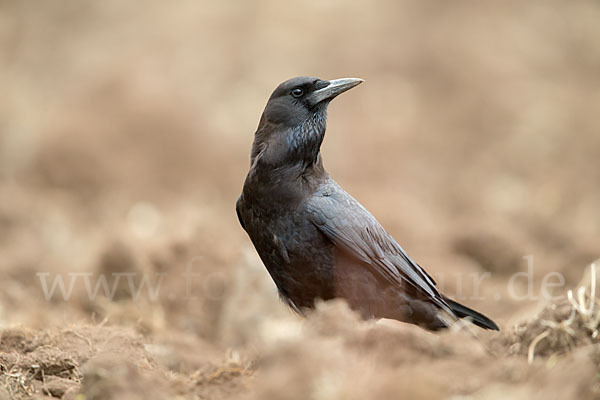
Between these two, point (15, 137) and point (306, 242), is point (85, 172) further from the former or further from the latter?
point (306, 242)

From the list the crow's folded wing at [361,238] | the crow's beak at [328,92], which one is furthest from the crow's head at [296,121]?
the crow's folded wing at [361,238]

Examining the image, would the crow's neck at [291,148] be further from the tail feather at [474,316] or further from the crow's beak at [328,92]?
the tail feather at [474,316]

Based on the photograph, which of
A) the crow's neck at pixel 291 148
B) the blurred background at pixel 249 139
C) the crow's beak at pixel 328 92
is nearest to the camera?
the crow's neck at pixel 291 148

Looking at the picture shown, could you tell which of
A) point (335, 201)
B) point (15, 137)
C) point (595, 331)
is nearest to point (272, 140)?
point (335, 201)

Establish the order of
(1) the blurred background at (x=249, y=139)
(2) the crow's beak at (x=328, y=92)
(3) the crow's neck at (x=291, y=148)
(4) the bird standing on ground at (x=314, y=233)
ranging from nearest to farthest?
1. (4) the bird standing on ground at (x=314, y=233)
2. (3) the crow's neck at (x=291, y=148)
3. (2) the crow's beak at (x=328, y=92)
4. (1) the blurred background at (x=249, y=139)

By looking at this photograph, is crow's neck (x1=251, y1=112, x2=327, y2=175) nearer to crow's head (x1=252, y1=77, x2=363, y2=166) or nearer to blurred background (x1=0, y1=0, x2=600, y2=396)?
crow's head (x1=252, y1=77, x2=363, y2=166)

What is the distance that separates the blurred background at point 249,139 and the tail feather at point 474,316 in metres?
2.09

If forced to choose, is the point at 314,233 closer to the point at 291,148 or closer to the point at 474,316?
the point at 291,148

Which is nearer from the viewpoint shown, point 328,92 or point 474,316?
point 474,316

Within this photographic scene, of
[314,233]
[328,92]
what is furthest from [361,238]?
[328,92]

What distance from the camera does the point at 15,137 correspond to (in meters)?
13.9

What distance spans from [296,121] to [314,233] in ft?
2.73

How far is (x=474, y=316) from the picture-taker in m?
5.11

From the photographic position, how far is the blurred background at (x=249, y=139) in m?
8.50
